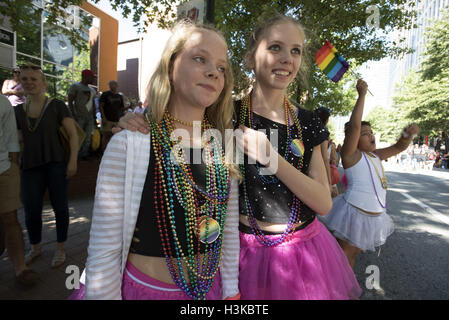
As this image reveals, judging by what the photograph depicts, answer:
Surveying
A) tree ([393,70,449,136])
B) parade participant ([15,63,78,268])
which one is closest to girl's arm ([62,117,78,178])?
parade participant ([15,63,78,268])

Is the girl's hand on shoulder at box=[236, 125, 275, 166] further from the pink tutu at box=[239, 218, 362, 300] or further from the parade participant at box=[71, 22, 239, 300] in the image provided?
the pink tutu at box=[239, 218, 362, 300]

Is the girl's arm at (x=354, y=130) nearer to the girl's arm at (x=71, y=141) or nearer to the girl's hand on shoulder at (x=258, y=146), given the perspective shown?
the girl's hand on shoulder at (x=258, y=146)

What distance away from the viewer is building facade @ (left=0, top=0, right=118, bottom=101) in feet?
38.5

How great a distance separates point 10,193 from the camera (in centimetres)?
271

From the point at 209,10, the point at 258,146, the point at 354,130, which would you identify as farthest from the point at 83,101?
the point at 258,146

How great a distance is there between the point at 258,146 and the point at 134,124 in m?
0.60

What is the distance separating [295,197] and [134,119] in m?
0.95

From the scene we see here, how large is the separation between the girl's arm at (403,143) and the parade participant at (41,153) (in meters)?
3.74

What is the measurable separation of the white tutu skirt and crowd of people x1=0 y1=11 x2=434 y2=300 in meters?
1.27

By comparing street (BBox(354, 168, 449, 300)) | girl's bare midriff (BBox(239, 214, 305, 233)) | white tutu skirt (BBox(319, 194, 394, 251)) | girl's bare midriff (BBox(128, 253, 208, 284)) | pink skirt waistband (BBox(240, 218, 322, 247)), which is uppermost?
girl's bare midriff (BBox(239, 214, 305, 233))

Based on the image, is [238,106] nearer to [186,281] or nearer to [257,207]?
[257,207]

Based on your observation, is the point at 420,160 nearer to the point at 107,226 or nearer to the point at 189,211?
the point at 189,211
